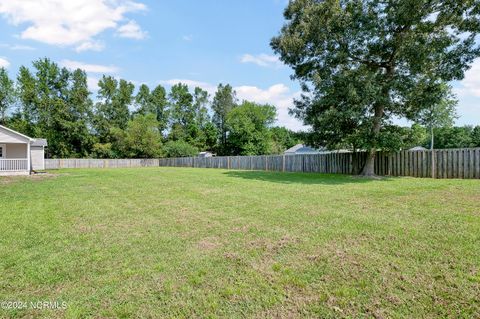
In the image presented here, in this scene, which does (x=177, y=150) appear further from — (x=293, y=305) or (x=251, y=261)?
(x=293, y=305)

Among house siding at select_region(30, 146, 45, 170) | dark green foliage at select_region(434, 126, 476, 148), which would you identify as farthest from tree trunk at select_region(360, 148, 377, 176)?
dark green foliage at select_region(434, 126, 476, 148)

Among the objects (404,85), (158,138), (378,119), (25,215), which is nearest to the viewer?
(25,215)

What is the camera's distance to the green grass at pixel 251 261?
2543mm

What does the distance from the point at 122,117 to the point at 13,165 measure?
27.5m

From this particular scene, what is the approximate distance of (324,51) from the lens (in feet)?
43.9

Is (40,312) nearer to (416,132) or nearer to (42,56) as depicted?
(416,132)

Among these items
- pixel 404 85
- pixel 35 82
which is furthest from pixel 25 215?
pixel 35 82

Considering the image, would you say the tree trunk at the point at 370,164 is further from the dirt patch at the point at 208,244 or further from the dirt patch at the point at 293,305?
the dirt patch at the point at 293,305

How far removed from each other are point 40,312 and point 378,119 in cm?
1394

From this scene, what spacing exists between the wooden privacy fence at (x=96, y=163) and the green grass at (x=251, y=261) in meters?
32.8

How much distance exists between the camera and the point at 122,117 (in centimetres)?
4516

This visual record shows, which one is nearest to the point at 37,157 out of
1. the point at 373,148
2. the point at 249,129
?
the point at 249,129

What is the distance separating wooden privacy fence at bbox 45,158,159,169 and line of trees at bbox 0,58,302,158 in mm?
1947

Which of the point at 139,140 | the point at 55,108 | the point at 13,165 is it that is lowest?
the point at 13,165
